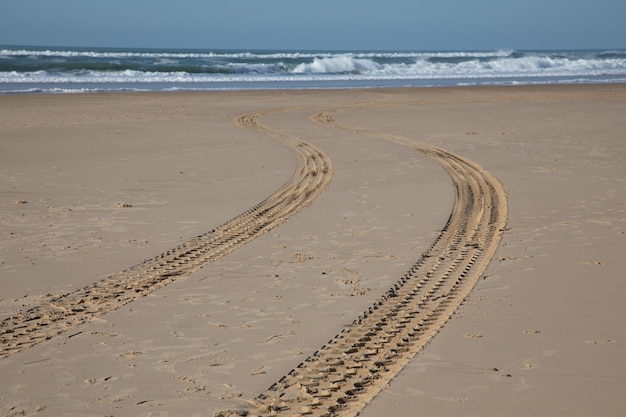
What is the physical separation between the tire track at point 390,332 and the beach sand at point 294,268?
0.28 ft

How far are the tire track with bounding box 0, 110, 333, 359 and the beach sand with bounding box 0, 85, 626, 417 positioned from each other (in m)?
0.09

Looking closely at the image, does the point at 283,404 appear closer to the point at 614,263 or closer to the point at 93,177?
the point at 614,263

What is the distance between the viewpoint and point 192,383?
3.67m

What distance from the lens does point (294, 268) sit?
5.77 meters

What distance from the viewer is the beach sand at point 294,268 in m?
3.62

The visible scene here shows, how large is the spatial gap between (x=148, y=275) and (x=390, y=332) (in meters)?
2.10

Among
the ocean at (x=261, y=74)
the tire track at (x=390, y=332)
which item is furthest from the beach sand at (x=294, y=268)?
the ocean at (x=261, y=74)

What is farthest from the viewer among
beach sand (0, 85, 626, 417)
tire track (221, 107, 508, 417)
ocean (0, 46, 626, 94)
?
ocean (0, 46, 626, 94)

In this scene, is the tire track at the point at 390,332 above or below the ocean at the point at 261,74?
below

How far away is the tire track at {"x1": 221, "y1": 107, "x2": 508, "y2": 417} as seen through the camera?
3471 millimetres

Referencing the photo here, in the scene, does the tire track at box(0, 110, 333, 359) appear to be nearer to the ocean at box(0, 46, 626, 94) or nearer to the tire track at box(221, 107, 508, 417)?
the tire track at box(221, 107, 508, 417)

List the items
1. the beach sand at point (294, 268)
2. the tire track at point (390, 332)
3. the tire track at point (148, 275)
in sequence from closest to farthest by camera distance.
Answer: the tire track at point (390, 332)
the beach sand at point (294, 268)
the tire track at point (148, 275)

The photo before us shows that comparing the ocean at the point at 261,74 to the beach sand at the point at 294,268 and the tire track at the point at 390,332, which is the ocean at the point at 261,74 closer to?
the beach sand at the point at 294,268

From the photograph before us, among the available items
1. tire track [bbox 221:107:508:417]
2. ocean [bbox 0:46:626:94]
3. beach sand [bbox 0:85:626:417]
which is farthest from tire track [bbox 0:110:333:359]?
ocean [bbox 0:46:626:94]
